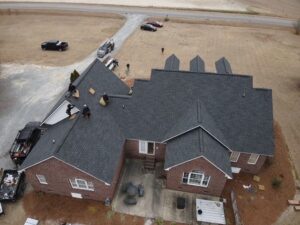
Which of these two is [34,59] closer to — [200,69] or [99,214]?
[200,69]

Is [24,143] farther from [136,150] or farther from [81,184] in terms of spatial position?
[136,150]

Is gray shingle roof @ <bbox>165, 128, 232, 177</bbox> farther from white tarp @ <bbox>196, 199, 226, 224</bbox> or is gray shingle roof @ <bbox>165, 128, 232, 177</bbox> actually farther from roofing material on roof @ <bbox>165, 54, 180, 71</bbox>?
roofing material on roof @ <bbox>165, 54, 180, 71</bbox>

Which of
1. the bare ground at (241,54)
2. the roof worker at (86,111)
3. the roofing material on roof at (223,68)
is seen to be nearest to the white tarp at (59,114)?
the roof worker at (86,111)

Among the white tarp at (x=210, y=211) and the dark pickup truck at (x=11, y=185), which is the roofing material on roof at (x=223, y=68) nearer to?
the white tarp at (x=210, y=211)

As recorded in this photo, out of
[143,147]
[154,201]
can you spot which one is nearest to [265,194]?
Result: [154,201]

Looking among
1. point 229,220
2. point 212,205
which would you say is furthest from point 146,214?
point 229,220

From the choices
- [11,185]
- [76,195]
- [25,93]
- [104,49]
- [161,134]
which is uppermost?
[161,134]

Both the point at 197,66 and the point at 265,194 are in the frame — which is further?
the point at 197,66
